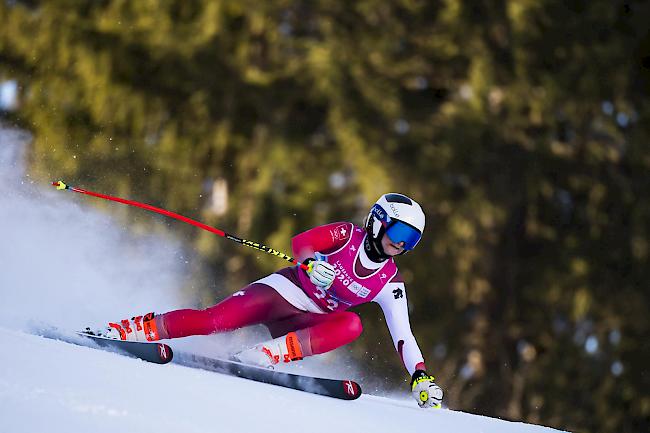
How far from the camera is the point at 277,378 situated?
180 inches

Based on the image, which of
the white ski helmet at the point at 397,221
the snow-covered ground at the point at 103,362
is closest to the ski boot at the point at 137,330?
the snow-covered ground at the point at 103,362

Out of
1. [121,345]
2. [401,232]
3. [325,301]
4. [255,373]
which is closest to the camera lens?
[121,345]

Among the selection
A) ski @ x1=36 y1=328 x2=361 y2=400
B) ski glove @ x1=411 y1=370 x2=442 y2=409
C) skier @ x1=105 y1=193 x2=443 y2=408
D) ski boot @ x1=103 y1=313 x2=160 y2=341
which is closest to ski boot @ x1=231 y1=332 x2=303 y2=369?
skier @ x1=105 y1=193 x2=443 y2=408

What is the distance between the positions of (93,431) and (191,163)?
7.26m

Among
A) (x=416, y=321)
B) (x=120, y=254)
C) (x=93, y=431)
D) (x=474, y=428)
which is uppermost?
(x=416, y=321)

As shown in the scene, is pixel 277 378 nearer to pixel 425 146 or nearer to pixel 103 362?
pixel 103 362

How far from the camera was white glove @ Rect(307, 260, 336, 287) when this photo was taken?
4621 mm

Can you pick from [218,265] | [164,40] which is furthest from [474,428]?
[164,40]

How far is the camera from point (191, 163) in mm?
9953

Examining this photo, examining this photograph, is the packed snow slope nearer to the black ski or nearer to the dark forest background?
the black ski

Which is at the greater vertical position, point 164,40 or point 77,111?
point 164,40

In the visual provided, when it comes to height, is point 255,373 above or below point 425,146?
below

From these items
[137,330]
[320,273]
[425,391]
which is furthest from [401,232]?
[137,330]

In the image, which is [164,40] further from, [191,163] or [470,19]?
[470,19]
